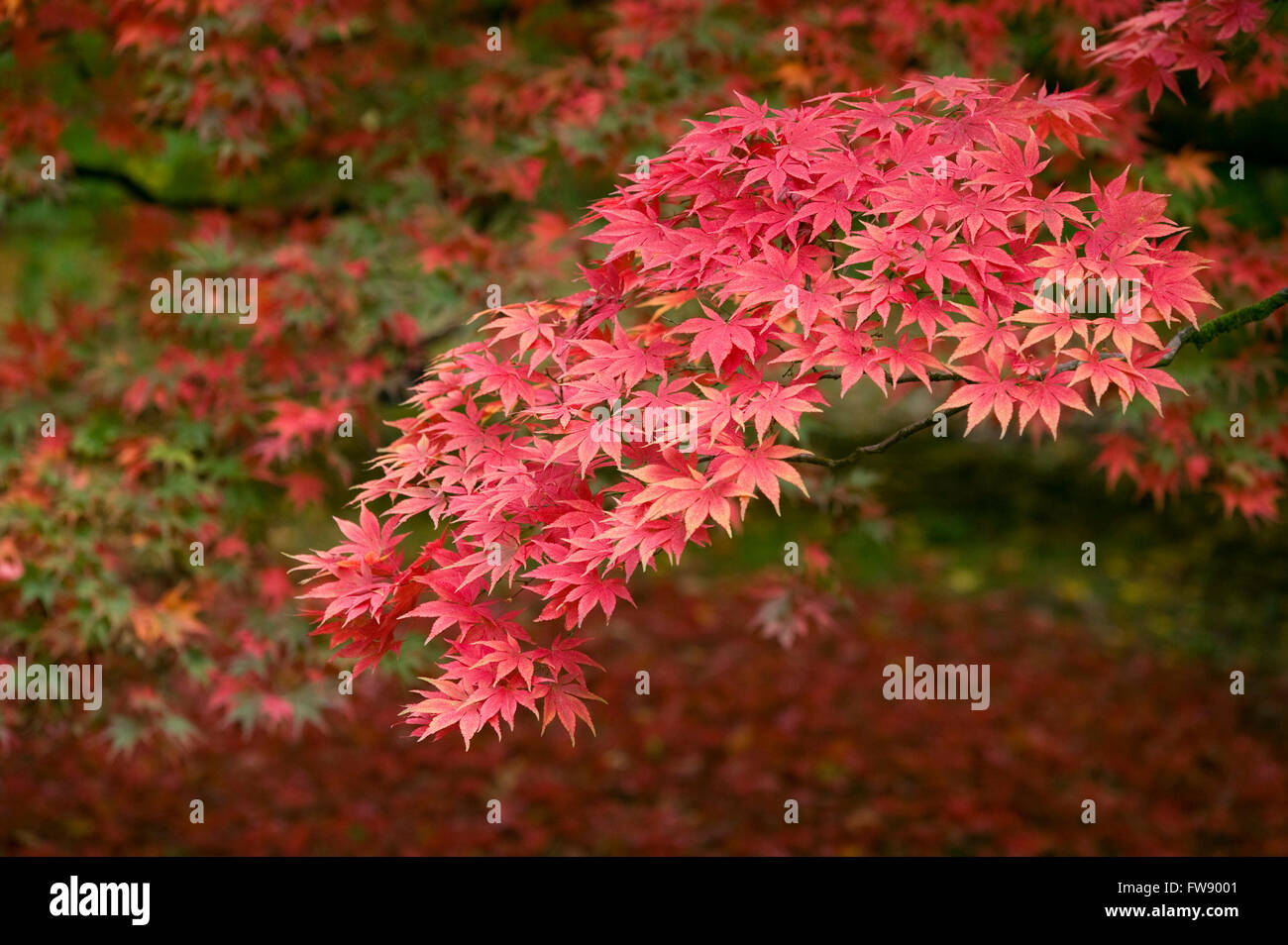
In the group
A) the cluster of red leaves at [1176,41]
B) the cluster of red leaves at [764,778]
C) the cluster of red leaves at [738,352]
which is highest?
the cluster of red leaves at [1176,41]

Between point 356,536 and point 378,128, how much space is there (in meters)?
2.84

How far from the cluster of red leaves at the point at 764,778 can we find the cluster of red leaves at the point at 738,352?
3454 mm

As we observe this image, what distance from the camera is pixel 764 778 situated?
19.6 ft

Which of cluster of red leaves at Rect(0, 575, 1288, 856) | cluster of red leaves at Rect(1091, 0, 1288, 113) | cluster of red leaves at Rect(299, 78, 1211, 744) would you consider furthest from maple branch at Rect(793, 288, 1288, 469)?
cluster of red leaves at Rect(0, 575, 1288, 856)

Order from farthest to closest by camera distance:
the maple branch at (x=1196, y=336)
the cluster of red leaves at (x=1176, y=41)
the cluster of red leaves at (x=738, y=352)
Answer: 1. the cluster of red leaves at (x=1176, y=41)
2. the maple branch at (x=1196, y=336)
3. the cluster of red leaves at (x=738, y=352)

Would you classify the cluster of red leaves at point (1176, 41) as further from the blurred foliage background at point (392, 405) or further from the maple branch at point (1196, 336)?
the maple branch at point (1196, 336)

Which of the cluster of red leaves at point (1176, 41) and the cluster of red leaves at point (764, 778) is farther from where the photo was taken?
the cluster of red leaves at point (764, 778)

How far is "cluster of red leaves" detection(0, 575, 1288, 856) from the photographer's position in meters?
5.35

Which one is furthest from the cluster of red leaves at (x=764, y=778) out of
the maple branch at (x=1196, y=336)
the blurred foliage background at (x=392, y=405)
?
the maple branch at (x=1196, y=336)

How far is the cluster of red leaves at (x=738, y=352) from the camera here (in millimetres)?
2094

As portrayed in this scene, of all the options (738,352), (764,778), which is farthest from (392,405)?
(764,778)

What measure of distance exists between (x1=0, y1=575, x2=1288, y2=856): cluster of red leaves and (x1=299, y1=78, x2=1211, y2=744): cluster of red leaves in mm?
3454

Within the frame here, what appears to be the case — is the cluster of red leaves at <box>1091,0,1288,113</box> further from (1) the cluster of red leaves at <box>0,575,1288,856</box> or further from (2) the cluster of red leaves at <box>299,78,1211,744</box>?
(1) the cluster of red leaves at <box>0,575,1288,856</box>
